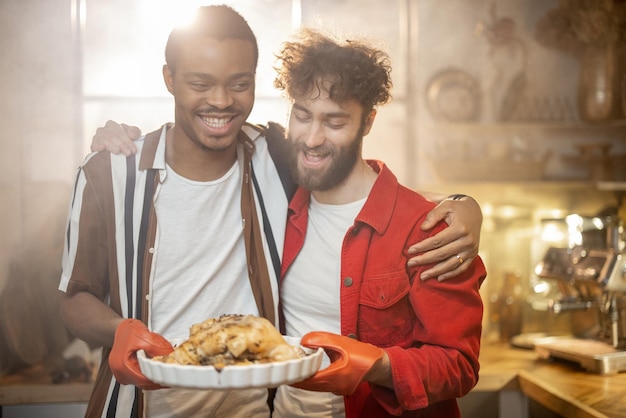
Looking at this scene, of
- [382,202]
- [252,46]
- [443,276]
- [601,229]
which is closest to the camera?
[443,276]

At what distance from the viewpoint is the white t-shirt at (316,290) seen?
179 cm

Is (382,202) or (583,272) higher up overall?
(382,202)

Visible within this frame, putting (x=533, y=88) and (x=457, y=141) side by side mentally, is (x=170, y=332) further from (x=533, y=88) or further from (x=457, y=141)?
(x=533, y=88)

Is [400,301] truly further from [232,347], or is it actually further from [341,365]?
[232,347]

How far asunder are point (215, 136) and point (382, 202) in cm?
46

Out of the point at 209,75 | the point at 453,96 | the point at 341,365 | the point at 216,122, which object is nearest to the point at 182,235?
the point at 216,122

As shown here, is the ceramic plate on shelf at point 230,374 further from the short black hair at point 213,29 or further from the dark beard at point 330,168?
the short black hair at point 213,29

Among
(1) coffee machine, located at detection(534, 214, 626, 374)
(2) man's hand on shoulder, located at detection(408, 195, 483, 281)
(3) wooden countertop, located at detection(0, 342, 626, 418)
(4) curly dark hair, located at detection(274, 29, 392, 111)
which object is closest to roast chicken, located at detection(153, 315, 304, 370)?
(2) man's hand on shoulder, located at detection(408, 195, 483, 281)

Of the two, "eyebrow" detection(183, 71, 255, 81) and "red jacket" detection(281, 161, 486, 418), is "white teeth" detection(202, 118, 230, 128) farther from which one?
"red jacket" detection(281, 161, 486, 418)

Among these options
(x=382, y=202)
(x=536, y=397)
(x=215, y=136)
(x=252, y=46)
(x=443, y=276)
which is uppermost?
(x=252, y=46)

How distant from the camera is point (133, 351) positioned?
1.49 metres

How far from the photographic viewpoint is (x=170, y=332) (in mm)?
1840

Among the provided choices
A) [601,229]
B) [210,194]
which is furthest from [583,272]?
[210,194]

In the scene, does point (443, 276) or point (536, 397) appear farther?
point (536, 397)
